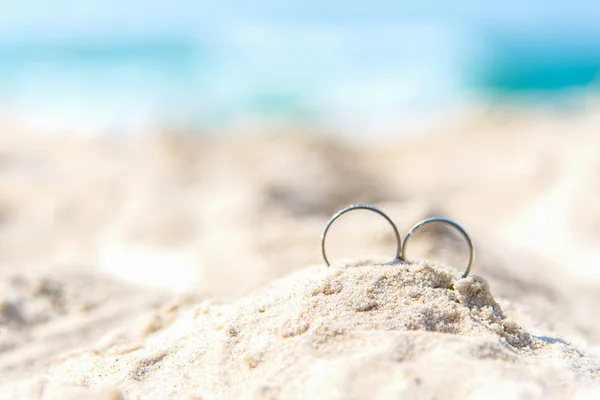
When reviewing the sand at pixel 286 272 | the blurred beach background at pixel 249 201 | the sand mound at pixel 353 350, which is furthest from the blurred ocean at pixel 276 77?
the sand mound at pixel 353 350

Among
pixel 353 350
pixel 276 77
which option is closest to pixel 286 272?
pixel 353 350

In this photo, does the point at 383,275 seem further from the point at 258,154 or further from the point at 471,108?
the point at 471,108

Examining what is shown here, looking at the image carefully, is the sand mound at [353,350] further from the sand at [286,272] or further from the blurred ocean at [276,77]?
the blurred ocean at [276,77]

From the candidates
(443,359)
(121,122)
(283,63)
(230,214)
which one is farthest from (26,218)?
(283,63)

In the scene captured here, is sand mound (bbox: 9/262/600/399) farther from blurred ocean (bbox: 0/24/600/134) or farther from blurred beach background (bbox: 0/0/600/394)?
blurred ocean (bbox: 0/24/600/134)

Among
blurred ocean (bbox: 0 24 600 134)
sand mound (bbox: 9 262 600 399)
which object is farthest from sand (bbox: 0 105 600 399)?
blurred ocean (bbox: 0 24 600 134)

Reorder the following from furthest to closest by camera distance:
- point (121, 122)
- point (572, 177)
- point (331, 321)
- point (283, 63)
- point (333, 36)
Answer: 1. point (333, 36)
2. point (283, 63)
3. point (121, 122)
4. point (572, 177)
5. point (331, 321)
